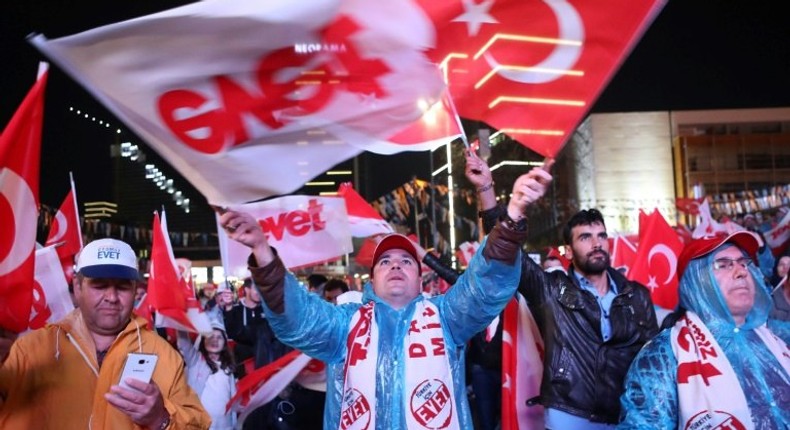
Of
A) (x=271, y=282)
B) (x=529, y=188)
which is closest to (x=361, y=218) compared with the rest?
(x=271, y=282)

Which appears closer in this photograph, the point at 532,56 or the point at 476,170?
the point at 532,56

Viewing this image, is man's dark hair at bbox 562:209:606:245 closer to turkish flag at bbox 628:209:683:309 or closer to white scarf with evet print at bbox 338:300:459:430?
white scarf with evet print at bbox 338:300:459:430

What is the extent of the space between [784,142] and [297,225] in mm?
46072

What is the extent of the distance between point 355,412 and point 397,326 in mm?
462

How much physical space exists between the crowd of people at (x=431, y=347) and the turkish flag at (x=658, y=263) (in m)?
4.13

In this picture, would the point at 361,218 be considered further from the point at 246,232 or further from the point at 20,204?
the point at 20,204

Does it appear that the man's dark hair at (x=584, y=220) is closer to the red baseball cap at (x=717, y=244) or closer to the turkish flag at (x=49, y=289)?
the red baseball cap at (x=717, y=244)

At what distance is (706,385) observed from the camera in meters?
3.32

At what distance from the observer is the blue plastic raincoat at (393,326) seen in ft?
12.5

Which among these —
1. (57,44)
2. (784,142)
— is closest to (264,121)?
(57,44)

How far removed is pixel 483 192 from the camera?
421 cm

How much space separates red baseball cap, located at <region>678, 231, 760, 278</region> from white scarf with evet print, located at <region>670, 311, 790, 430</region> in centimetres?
33

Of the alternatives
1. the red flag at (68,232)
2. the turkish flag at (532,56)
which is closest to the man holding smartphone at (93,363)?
the turkish flag at (532,56)

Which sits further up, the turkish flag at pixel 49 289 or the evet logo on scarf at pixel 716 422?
the turkish flag at pixel 49 289
